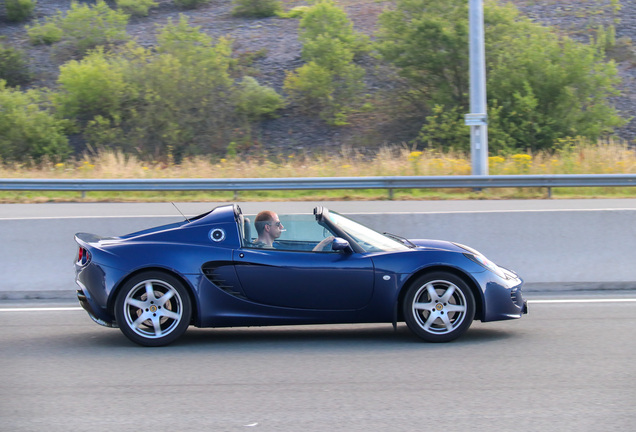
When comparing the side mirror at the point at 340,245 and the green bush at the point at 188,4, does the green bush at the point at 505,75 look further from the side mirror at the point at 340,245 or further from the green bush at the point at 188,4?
the side mirror at the point at 340,245

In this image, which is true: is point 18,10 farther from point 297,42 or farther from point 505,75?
point 505,75

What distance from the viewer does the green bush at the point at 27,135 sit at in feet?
85.3

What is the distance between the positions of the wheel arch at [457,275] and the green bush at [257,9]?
1296 inches

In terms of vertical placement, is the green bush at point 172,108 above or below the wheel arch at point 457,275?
above

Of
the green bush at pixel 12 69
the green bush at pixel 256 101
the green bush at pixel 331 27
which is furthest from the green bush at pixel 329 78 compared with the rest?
the green bush at pixel 12 69

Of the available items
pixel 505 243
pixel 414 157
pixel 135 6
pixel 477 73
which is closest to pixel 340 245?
pixel 505 243

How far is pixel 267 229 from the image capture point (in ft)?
21.1

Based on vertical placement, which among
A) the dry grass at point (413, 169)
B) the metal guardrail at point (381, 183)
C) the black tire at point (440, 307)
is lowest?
the black tire at point (440, 307)

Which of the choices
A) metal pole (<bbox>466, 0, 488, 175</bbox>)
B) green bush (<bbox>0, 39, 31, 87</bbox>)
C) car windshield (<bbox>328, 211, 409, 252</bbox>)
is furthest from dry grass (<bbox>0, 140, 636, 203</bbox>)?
green bush (<bbox>0, 39, 31, 87</bbox>)

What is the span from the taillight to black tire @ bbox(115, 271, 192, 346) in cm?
42

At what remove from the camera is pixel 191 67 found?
1065 inches

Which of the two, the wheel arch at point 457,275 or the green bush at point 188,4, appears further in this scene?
the green bush at point 188,4

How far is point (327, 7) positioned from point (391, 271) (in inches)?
1042

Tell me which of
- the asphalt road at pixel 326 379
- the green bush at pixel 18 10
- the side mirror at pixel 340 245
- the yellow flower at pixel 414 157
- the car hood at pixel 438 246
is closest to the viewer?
the asphalt road at pixel 326 379
